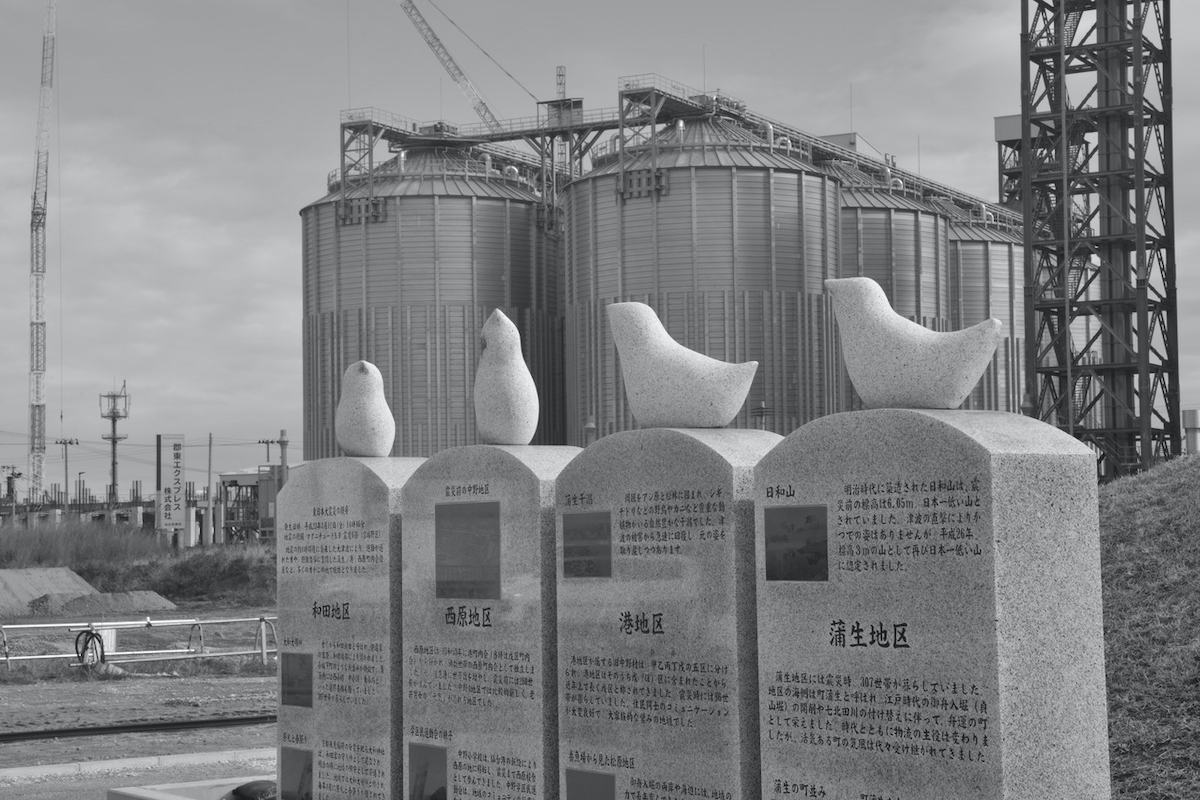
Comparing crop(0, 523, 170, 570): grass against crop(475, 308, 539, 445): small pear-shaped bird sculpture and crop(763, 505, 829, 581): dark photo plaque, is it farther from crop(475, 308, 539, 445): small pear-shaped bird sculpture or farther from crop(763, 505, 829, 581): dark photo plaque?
crop(763, 505, 829, 581): dark photo plaque

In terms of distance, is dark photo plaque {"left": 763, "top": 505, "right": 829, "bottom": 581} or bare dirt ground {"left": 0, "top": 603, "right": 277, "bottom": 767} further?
bare dirt ground {"left": 0, "top": 603, "right": 277, "bottom": 767}

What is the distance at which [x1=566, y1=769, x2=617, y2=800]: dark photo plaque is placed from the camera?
9227mm

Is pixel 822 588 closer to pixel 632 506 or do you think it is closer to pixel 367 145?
pixel 632 506

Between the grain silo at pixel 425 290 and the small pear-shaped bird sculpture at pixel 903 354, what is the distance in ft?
148

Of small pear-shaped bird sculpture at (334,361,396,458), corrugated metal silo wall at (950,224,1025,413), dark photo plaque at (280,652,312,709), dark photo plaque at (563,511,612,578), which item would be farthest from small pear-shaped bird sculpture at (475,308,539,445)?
corrugated metal silo wall at (950,224,1025,413)

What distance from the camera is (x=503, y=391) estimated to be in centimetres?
1108

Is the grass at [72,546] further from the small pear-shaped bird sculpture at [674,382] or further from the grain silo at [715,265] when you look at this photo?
the small pear-shaped bird sculpture at [674,382]

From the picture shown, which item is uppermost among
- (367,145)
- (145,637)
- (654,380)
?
(367,145)

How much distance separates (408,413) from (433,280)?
5031mm

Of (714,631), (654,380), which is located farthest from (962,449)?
(654,380)

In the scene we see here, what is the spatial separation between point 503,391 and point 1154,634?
6712mm

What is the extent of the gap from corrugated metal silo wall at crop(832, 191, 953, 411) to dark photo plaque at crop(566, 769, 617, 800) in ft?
158

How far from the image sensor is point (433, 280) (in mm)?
54688

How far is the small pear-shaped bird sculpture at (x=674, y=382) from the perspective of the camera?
31.1 feet
